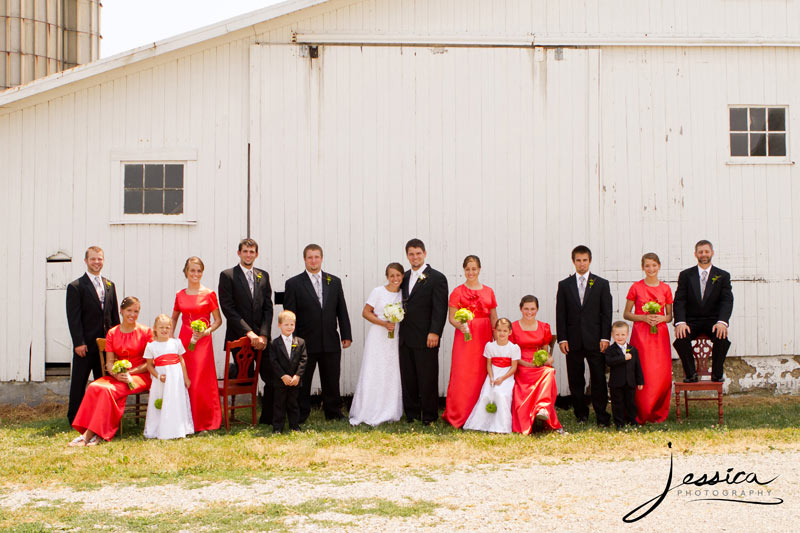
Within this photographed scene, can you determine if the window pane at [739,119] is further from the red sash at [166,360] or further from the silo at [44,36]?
the silo at [44,36]

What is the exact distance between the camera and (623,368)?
25.1 ft

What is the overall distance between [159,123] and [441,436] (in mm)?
5078

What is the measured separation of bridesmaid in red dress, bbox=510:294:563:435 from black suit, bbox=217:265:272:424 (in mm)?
2587

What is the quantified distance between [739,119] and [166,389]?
758 cm

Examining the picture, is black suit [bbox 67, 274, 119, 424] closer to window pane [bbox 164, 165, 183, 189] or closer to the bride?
window pane [bbox 164, 165, 183, 189]

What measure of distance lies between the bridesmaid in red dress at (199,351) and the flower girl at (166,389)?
11cm

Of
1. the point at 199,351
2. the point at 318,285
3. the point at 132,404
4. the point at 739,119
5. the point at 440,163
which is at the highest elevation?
the point at 739,119

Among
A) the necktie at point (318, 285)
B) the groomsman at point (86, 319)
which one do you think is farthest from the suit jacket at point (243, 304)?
the groomsman at point (86, 319)

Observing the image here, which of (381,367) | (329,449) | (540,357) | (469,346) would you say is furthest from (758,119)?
(329,449)

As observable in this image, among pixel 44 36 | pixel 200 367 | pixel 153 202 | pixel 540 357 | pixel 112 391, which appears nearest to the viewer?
pixel 112 391

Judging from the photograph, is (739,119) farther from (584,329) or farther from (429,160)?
(429,160)

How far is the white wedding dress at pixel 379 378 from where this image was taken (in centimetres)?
812

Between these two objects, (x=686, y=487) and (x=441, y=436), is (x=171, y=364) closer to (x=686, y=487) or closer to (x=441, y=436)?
(x=441, y=436)

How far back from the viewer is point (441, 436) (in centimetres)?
728
